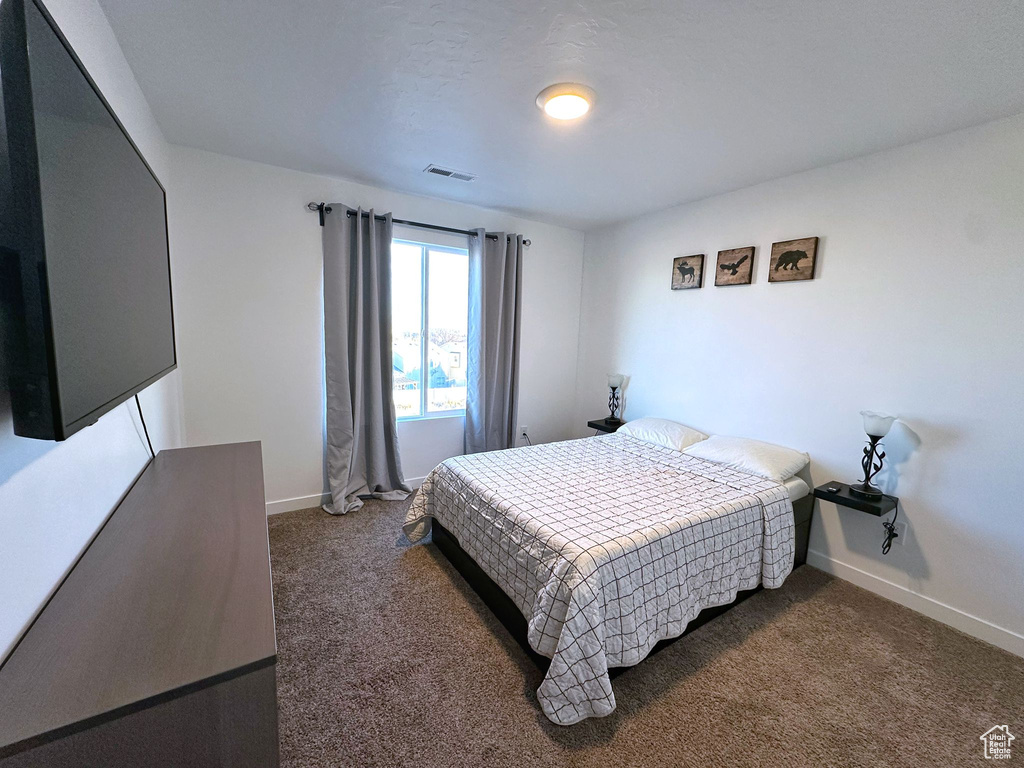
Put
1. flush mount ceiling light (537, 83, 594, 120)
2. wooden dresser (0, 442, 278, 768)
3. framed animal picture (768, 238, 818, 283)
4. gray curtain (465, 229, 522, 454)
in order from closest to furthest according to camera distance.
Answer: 1. wooden dresser (0, 442, 278, 768)
2. flush mount ceiling light (537, 83, 594, 120)
3. framed animal picture (768, 238, 818, 283)
4. gray curtain (465, 229, 522, 454)

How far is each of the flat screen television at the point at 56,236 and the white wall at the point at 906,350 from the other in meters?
3.34

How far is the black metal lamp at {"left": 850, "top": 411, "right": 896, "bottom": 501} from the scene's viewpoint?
2.16 m

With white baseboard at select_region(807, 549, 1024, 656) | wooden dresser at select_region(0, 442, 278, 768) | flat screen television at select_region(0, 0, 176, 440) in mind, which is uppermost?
flat screen television at select_region(0, 0, 176, 440)

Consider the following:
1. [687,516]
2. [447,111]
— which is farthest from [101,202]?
[687,516]

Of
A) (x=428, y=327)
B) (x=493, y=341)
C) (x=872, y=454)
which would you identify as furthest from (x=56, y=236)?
(x=872, y=454)

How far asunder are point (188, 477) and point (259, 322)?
1.54 m

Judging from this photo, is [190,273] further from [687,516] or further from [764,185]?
[764,185]

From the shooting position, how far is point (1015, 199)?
187 centimetres

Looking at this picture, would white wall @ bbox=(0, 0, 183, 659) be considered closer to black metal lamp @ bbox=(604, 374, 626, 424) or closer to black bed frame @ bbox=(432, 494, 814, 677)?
black bed frame @ bbox=(432, 494, 814, 677)

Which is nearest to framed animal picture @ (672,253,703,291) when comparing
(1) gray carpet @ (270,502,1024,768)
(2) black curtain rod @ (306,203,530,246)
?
(2) black curtain rod @ (306,203,530,246)

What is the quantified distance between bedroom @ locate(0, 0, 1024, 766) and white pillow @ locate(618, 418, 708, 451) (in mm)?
104

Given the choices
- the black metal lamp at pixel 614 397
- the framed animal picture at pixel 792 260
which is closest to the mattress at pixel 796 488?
the framed animal picture at pixel 792 260

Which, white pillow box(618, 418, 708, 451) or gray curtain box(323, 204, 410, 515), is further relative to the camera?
white pillow box(618, 418, 708, 451)

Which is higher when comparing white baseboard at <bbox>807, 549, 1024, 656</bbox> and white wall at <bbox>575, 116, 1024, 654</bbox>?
white wall at <bbox>575, 116, 1024, 654</bbox>
